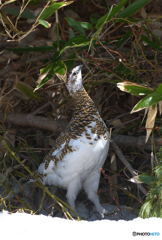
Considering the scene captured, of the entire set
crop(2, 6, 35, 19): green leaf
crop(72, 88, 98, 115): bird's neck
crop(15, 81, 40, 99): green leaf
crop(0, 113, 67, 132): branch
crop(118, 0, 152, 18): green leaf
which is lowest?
crop(0, 113, 67, 132): branch

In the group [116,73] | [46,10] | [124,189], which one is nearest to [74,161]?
[124,189]

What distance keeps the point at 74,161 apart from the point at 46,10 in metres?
0.61

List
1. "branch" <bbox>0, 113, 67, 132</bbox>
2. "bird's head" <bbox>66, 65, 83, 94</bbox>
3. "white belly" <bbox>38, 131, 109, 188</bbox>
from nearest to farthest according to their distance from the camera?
"white belly" <bbox>38, 131, 109, 188</bbox>
"bird's head" <bbox>66, 65, 83, 94</bbox>
"branch" <bbox>0, 113, 67, 132</bbox>

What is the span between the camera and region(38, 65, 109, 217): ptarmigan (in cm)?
233

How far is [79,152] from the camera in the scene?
7.61 ft

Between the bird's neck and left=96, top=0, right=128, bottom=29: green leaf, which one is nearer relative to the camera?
left=96, top=0, right=128, bottom=29: green leaf

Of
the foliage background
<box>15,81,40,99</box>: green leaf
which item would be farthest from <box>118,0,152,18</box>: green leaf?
<box>15,81,40,99</box>: green leaf

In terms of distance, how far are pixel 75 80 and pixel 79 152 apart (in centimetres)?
32

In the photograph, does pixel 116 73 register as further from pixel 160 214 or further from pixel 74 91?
pixel 160 214

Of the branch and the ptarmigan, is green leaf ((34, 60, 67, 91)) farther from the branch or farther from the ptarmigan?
the branch

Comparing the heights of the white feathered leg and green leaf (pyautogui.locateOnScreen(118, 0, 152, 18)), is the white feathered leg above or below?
below

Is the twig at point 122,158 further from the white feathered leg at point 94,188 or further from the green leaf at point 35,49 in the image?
the green leaf at point 35,49

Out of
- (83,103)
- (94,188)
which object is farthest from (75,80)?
(94,188)

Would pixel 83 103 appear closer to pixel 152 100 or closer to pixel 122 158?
pixel 122 158
